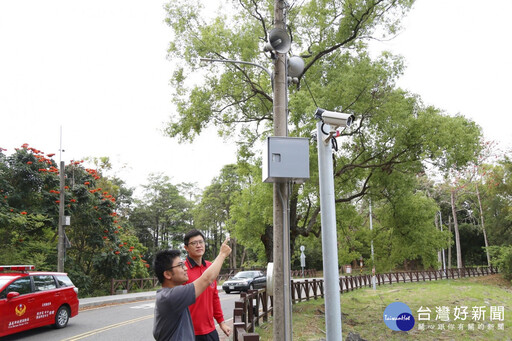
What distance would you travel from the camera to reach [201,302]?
3783mm

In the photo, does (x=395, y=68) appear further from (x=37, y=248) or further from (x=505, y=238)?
(x=505, y=238)

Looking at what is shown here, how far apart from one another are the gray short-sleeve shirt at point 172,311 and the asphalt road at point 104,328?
24.3 ft

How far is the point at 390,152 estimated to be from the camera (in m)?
11.6

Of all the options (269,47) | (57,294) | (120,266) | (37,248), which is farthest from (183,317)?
(120,266)

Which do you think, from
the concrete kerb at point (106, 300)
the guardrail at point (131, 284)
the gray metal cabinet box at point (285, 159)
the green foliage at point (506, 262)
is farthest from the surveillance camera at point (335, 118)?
the green foliage at point (506, 262)

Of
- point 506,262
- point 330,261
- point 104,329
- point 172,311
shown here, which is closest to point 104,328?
point 104,329

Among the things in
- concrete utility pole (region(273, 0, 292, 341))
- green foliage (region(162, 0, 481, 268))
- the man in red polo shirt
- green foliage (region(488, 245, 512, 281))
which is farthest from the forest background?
green foliage (region(488, 245, 512, 281))

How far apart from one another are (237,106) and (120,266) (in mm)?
12870

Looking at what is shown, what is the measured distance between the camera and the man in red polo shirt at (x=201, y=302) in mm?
3730

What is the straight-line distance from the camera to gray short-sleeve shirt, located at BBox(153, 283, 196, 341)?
2.60m

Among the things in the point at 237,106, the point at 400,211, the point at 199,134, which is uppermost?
the point at 237,106

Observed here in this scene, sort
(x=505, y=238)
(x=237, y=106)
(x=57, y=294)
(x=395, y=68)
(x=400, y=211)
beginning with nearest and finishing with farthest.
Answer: (x=57, y=294) → (x=395, y=68) → (x=400, y=211) → (x=237, y=106) → (x=505, y=238)

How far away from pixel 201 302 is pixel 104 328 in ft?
26.6

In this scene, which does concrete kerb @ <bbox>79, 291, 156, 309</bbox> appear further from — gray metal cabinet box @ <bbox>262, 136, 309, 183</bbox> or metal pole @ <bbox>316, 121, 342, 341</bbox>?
metal pole @ <bbox>316, 121, 342, 341</bbox>
